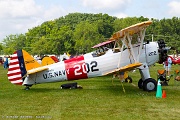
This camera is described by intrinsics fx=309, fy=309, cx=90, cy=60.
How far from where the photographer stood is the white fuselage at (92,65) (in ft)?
44.9

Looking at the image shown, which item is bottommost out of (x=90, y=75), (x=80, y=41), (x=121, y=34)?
(x=90, y=75)

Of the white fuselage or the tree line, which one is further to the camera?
the tree line

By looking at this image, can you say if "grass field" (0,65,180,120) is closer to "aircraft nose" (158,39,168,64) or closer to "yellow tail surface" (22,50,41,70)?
"aircraft nose" (158,39,168,64)

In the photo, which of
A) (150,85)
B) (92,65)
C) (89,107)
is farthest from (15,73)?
(150,85)

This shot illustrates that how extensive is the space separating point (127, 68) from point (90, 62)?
2.20 metres

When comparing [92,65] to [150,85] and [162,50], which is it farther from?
[162,50]

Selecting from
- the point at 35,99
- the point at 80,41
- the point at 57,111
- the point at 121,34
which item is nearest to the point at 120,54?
the point at 121,34

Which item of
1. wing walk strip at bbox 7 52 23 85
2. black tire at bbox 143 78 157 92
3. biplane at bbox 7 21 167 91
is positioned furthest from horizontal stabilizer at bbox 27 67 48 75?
black tire at bbox 143 78 157 92

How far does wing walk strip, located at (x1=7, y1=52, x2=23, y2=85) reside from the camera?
46.4 feet

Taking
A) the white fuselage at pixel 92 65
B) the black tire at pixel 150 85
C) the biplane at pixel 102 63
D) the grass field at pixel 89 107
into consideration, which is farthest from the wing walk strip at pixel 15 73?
the black tire at pixel 150 85

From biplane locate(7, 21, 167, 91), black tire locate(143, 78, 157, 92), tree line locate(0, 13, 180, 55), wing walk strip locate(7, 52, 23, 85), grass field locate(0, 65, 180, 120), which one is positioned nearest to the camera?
grass field locate(0, 65, 180, 120)

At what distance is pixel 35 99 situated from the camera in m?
11.6

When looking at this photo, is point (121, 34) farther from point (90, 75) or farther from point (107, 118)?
point (107, 118)

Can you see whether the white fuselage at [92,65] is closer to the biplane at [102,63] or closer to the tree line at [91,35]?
the biplane at [102,63]
